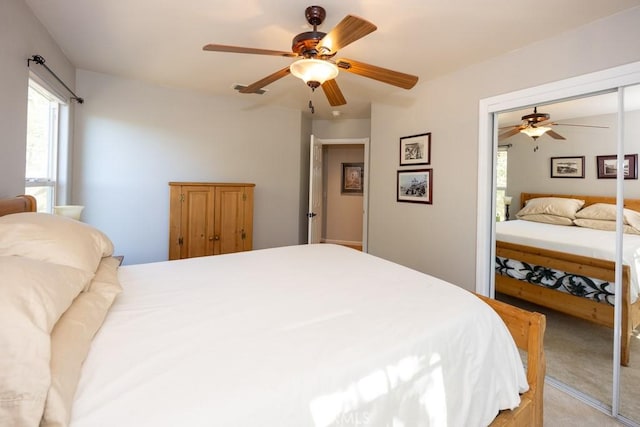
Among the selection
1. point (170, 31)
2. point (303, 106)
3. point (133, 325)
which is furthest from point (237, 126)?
point (133, 325)

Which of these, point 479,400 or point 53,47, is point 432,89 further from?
point 53,47

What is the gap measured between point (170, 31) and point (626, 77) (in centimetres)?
305

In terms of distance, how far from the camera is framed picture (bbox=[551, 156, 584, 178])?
2.08m

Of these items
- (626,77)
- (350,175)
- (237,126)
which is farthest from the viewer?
(350,175)

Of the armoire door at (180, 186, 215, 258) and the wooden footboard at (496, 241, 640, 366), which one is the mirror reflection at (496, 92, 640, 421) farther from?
the armoire door at (180, 186, 215, 258)

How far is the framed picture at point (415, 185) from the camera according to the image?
3127mm

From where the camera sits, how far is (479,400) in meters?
1.14

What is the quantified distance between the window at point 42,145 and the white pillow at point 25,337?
214cm

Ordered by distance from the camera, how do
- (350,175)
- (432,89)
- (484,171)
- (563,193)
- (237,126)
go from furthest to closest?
(350,175)
(237,126)
(432,89)
(484,171)
(563,193)

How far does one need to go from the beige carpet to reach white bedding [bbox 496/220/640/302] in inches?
21.1

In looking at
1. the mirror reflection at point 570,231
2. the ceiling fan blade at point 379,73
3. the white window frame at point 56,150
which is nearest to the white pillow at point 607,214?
the mirror reflection at point 570,231

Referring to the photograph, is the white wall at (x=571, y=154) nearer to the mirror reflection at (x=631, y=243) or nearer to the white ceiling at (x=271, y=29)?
the mirror reflection at (x=631, y=243)

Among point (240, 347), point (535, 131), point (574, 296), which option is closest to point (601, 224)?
point (574, 296)

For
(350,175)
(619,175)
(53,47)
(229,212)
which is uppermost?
(53,47)
